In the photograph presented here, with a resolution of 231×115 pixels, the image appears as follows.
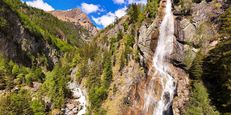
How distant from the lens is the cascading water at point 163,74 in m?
75.3

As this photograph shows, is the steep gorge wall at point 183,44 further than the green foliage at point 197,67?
Yes

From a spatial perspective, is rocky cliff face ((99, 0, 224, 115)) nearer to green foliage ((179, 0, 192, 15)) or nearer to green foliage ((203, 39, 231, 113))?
green foliage ((179, 0, 192, 15))

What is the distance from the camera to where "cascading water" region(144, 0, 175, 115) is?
75312 mm

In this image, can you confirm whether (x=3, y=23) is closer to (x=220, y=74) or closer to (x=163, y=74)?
(x=163, y=74)

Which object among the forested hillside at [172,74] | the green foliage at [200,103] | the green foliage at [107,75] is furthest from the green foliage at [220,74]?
the green foliage at [107,75]

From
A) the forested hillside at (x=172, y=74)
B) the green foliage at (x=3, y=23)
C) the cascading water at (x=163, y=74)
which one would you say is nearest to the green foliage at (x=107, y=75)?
the forested hillside at (x=172, y=74)

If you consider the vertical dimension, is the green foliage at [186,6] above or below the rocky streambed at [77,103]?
above

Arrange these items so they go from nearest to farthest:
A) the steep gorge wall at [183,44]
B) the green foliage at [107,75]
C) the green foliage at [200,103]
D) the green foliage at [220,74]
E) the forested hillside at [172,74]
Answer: the green foliage at [200,103] < the green foliage at [220,74] < the forested hillside at [172,74] < the steep gorge wall at [183,44] < the green foliage at [107,75]

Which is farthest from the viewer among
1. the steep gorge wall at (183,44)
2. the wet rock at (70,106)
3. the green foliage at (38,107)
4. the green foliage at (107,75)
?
the wet rock at (70,106)

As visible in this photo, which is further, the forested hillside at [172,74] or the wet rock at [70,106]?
the wet rock at [70,106]

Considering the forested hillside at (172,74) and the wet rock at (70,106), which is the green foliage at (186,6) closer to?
the forested hillside at (172,74)

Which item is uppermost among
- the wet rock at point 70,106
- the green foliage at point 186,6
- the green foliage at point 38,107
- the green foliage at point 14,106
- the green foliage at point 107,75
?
the green foliage at point 186,6

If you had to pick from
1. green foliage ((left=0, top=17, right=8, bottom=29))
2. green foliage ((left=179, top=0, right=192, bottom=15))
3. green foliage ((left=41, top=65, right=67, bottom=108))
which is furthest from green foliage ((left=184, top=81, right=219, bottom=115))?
green foliage ((left=0, top=17, right=8, bottom=29))

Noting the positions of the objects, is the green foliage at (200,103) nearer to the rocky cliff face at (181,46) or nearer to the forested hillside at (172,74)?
the forested hillside at (172,74)
